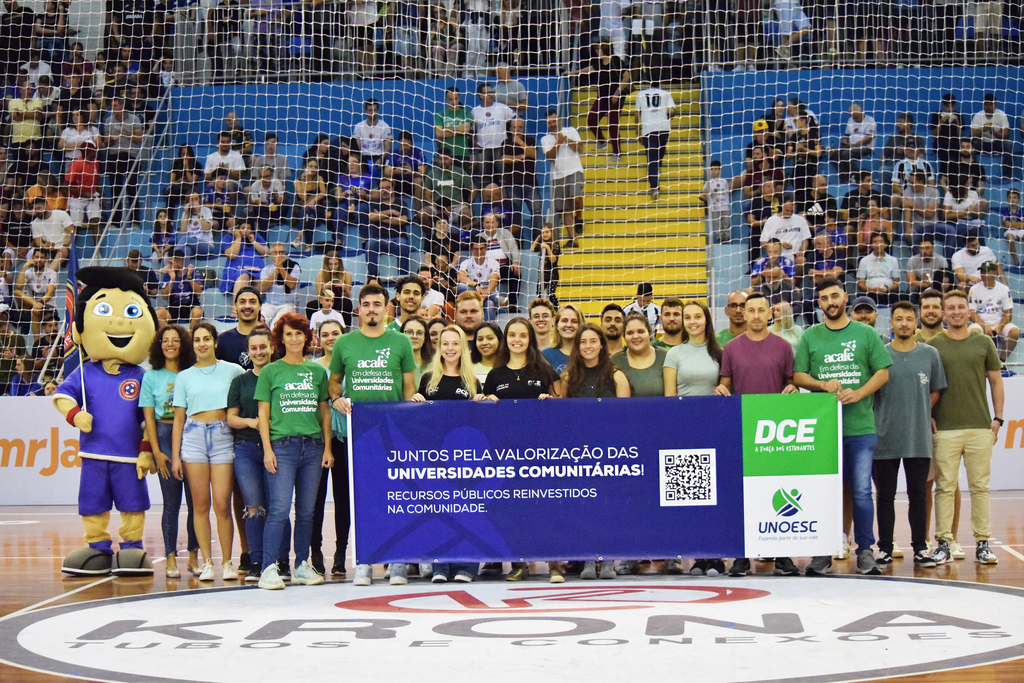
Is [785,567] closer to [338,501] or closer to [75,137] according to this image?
[338,501]

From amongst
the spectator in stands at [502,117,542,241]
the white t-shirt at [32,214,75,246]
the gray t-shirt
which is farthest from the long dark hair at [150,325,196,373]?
the white t-shirt at [32,214,75,246]

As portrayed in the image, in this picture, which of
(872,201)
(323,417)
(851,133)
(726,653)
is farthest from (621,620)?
(851,133)

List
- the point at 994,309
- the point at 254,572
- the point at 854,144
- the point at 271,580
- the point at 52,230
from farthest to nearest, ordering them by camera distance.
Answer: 1. the point at 854,144
2. the point at 52,230
3. the point at 994,309
4. the point at 254,572
5. the point at 271,580

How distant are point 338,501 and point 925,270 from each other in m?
7.89

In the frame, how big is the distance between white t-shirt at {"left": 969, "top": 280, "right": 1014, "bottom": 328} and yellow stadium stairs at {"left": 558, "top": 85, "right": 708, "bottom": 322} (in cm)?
283

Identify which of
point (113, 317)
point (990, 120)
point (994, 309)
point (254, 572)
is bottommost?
point (254, 572)

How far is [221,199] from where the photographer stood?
45.5ft

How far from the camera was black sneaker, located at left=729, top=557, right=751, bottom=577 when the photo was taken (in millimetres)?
6820

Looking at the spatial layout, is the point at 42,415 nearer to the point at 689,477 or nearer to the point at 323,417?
the point at 323,417

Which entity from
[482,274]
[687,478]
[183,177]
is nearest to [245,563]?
[687,478]

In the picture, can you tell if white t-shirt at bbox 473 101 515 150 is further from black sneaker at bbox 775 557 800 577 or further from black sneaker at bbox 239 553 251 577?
black sneaker at bbox 775 557 800 577

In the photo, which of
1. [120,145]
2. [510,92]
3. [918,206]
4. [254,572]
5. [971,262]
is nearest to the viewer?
[254,572]

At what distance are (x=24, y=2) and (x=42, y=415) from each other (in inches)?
251

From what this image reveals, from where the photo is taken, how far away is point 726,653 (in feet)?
15.4
